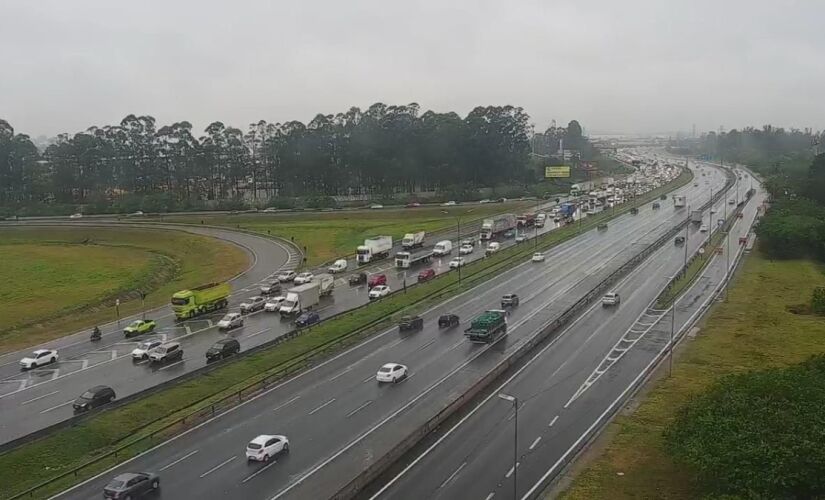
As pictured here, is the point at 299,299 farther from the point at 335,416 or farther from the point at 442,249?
the point at 442,249

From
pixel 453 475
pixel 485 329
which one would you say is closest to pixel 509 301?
pixel 485 329

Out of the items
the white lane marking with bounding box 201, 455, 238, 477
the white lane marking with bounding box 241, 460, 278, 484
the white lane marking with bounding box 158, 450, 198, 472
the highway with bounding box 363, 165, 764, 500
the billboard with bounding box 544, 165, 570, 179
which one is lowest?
the highway with bounding box 363, 165, 764, 500

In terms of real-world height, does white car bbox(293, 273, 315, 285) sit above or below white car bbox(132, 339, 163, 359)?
above

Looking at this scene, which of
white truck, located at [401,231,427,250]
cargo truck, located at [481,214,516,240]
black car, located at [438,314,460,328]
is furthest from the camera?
cargo truck, located at [481,214,516,240]

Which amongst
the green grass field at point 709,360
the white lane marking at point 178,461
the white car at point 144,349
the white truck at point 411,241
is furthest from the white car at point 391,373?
the white truck at point 411,241

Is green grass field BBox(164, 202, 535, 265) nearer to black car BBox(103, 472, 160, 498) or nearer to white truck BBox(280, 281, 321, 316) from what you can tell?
white truck BBox(280, 281, 321, 316)

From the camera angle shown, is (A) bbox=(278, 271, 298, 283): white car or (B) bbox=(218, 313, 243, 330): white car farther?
(A) bbox=(278, 271, 298, 283): white car

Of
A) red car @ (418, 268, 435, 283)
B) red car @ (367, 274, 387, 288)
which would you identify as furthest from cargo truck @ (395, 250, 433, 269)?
red car @ (367, 274, 387, 288)
